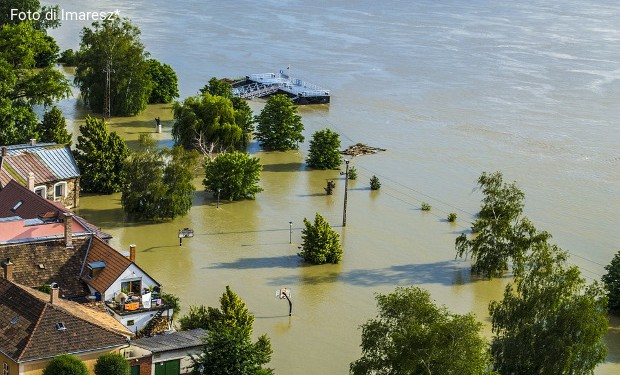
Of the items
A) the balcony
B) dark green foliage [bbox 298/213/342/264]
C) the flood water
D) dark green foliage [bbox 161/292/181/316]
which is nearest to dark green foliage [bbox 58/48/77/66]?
the flood water

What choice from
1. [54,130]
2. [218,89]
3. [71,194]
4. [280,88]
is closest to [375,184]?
[71,194]

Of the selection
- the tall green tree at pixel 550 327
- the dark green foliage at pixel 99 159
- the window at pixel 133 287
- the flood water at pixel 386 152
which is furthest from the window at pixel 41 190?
the tall green tree at pixel 550 327

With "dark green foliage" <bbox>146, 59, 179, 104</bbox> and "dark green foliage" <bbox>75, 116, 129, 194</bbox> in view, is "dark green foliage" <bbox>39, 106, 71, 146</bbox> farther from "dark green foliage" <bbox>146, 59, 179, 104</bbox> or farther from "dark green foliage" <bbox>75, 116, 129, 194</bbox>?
"dark green foliage" <bbox>146, 59, 179, 104</bbox>

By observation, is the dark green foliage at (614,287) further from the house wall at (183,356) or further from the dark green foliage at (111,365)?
the dark green foliage at (111,365)

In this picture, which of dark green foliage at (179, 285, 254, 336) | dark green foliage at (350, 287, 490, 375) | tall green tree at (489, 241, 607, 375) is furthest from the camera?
dark green foliage at (179, 285, 254, 336)

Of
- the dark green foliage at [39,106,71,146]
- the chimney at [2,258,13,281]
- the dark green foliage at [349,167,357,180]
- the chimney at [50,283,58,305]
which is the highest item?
the dark green foliage at [39,106,71,146]

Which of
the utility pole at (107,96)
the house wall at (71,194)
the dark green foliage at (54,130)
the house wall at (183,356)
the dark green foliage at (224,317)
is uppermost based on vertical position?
the utility pole at (107,96)
